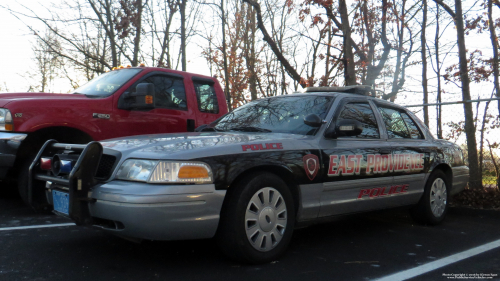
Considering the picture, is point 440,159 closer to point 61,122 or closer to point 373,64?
point 61,122

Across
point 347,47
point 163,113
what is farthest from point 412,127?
point 347,47

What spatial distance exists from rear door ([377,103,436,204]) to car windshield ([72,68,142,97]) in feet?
11.2

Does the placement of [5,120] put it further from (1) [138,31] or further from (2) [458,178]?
(1) [138,31]

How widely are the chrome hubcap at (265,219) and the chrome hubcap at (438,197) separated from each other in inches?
102

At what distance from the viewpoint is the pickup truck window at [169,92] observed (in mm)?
6469

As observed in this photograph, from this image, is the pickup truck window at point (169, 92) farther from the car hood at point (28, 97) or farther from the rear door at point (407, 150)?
the rear door at point (407, 150)

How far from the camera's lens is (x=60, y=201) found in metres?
3.49

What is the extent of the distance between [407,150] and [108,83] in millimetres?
4044

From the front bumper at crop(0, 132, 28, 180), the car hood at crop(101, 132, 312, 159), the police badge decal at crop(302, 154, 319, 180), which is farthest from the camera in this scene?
the front bumper at crop(0, 132, 28, 180)

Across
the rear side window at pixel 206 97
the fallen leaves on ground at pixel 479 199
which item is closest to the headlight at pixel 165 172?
the rear side window at pixel 206 97

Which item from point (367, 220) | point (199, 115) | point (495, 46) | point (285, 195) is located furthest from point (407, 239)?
point (495, 46)

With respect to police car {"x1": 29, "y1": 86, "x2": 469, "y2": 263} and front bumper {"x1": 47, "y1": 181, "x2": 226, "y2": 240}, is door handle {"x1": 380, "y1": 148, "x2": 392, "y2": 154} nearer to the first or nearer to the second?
police car {"x1": 29, "y1": 86, "x2": 469, "y2": 263}

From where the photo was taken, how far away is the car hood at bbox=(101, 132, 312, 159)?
328 centimetres

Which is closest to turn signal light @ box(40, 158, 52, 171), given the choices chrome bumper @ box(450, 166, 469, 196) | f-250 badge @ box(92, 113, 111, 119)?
f-250 badge @ box(92, 113, 111, 119)
